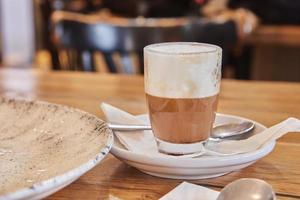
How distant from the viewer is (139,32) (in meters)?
1.30

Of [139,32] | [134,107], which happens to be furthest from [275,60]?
[134,107]

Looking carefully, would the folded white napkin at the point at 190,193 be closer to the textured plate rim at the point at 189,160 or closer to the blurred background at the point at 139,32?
the textured plate rim at the point at 189,160

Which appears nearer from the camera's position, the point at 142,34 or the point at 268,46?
the point at 142,34

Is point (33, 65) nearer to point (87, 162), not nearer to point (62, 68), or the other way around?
point (62, 68)

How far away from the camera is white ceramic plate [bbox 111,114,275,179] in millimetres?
564

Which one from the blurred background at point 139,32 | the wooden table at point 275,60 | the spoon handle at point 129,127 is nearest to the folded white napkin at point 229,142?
the spoon handle at point 129,127

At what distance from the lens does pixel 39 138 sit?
0.67 metres

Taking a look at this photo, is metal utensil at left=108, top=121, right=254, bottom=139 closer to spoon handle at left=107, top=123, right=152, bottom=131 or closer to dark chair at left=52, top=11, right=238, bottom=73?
spoon handle at left=107, top=123, right=152, bottom=131

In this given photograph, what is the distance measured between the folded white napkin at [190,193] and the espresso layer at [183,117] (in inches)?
2.9

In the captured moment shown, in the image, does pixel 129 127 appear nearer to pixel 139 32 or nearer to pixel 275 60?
pixel 139 32

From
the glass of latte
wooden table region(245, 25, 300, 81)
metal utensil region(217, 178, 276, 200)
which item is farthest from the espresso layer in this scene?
wooden table region(245, 25, 300, 81)

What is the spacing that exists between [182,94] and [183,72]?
0.03m

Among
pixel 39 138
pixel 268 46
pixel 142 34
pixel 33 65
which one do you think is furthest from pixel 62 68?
pixel 33 65

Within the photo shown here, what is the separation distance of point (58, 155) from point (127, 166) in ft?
0.31
